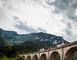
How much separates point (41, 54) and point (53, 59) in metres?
10.9

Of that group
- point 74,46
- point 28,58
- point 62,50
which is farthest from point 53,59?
point 28,58

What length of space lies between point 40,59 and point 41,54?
7.59ft

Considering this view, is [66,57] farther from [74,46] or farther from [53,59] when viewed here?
[53,59]

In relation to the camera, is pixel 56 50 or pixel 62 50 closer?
pixel 62 50

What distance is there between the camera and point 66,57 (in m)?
38.6

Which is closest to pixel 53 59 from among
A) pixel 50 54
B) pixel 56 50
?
pixel 50 54

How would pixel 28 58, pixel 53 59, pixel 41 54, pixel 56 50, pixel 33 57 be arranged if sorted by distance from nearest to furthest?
pixel 56 50 → pixel 53 59 → pixel 41 54 → pixel 33 57 → pixel 28 58

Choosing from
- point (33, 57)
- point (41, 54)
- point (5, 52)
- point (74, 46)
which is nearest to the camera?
point (74, 46)

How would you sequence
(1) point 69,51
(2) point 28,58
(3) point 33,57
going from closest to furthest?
(1) point 69,51 < (3) point 33,57 < (2) point 28,58

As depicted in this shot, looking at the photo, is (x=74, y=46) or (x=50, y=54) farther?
(x=50, y=54)

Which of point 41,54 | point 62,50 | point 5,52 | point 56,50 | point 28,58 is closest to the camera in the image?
point 62,50

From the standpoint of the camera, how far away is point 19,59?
6081cm

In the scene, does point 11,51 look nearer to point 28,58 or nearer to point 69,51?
point 28,58

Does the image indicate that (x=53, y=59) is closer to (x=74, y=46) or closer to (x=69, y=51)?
(x=69, y=51)
